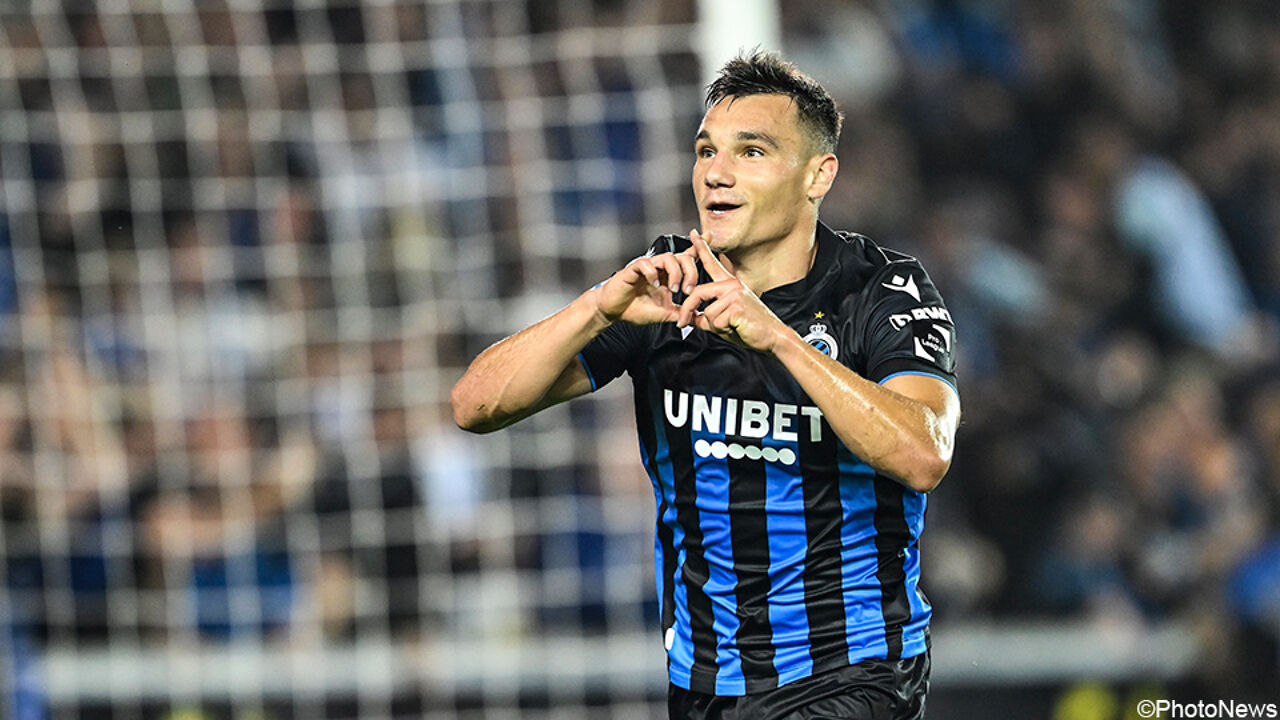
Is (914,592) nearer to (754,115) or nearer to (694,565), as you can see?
(694,565)

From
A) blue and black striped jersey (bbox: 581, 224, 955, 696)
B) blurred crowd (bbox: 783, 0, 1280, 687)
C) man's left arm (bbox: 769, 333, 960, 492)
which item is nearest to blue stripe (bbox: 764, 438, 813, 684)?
blue and black striped jersey (bbox: 581, 224, 955, 696)

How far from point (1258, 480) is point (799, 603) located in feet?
16.6

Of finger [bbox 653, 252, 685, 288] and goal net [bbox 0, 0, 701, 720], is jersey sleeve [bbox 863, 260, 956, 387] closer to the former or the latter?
finger [bbox 653, 252, 685, 288]

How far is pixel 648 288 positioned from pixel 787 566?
2.37 feet

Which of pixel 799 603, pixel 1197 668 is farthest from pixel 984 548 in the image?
pixel 799 603

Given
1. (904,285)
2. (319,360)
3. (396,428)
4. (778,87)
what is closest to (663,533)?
(904,285)

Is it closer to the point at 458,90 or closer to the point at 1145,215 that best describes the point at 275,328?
the point at 458,90

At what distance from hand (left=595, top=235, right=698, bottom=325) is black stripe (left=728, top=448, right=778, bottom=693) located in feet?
1.44

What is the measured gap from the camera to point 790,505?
3752mm

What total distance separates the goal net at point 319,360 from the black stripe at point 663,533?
3041 millimetres

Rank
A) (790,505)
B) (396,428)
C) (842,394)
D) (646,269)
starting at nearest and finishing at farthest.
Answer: (842,394) → (646,269) → (790,505) → (396,428)

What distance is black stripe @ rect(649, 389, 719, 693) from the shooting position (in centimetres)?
382

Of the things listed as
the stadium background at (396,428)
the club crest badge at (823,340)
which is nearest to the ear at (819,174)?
the club crest badge at (823,340)

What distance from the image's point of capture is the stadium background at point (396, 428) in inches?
282
